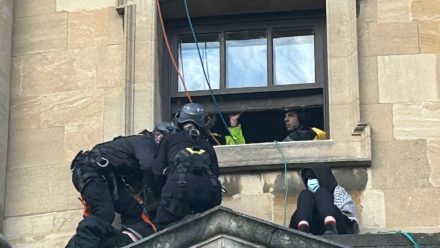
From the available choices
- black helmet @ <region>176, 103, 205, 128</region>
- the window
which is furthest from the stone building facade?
black helmet @ <region>176, 103, 205, 128</region>

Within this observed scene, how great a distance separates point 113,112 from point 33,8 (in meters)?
1.76

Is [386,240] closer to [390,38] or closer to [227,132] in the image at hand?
[390,38]

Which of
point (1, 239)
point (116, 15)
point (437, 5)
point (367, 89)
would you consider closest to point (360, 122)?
point (367, 89)

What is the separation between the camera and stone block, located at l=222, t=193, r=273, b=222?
55.8ft

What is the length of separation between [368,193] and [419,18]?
7.04 feet

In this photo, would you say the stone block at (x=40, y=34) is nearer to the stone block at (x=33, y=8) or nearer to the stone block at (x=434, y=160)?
the stone block at (x=33, y=8)

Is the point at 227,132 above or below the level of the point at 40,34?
below

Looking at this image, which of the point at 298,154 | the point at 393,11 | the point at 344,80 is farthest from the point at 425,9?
the point at 298,154

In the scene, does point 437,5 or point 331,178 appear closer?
point 331,178

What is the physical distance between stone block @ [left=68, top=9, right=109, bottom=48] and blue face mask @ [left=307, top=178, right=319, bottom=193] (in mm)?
3047

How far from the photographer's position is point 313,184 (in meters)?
16.6

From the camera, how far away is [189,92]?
60.6 feet

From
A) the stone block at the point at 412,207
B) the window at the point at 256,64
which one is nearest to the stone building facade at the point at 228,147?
the stone block at the point at 412,207

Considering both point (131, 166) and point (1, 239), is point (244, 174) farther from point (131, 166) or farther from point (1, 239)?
point (1, 239)
